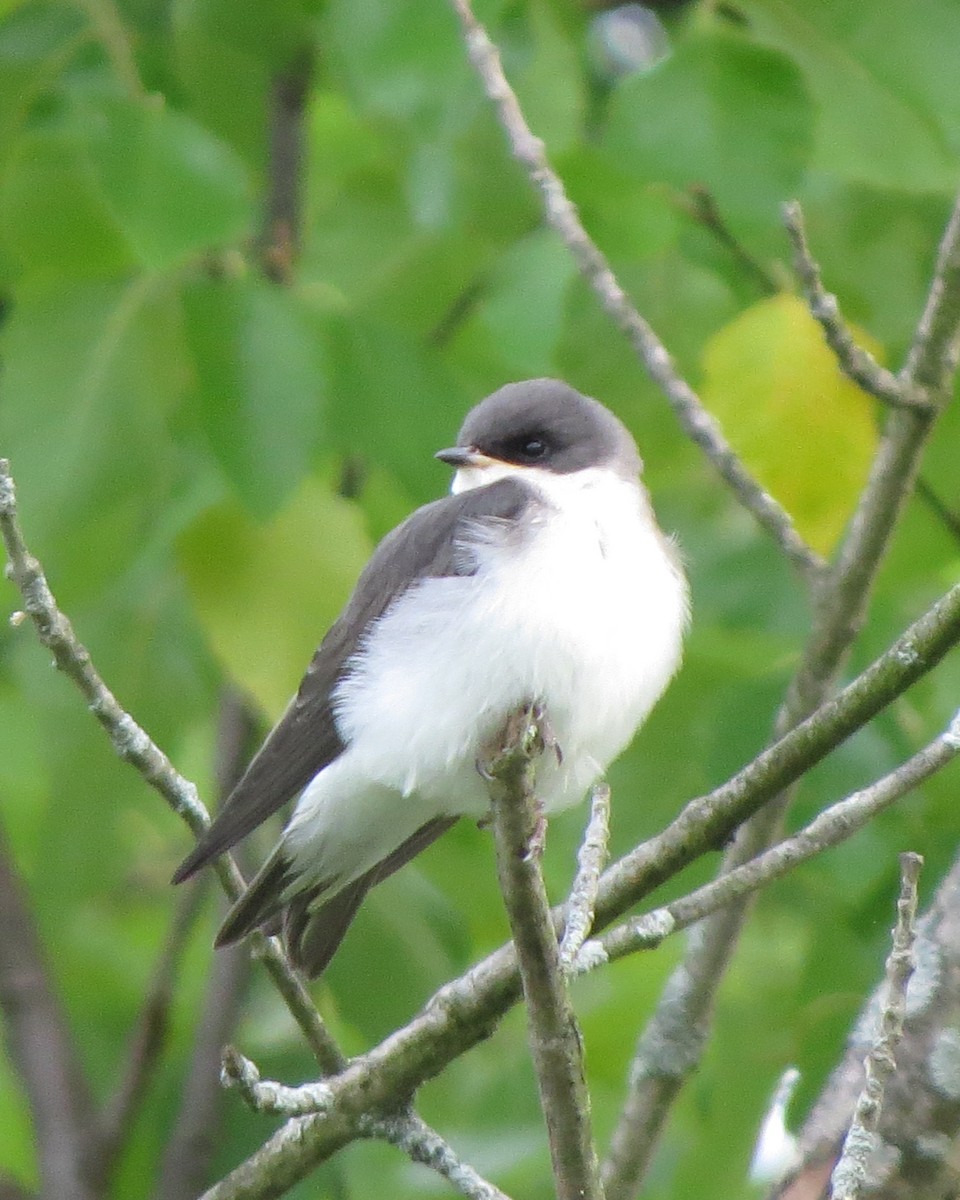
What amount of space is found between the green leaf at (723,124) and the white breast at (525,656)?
508 millimetres

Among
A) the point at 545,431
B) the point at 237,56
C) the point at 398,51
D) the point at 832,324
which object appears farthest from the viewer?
the point at 237,56

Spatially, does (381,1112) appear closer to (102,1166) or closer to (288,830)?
(288,830)

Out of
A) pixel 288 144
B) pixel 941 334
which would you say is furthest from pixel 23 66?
pixel 941 334

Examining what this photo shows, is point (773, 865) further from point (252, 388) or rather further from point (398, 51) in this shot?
point (398, 51)

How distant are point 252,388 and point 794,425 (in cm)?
83

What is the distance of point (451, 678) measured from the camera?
2.83 m

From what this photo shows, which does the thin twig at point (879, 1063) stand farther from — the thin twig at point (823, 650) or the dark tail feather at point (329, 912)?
the dark tail feather at point (329, 912)

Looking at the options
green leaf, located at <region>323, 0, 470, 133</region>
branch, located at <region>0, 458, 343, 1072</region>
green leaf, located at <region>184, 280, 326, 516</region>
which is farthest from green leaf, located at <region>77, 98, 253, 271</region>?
branch, located at <region>0, 458, 343, 1072</region>

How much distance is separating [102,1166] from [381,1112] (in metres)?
1.53

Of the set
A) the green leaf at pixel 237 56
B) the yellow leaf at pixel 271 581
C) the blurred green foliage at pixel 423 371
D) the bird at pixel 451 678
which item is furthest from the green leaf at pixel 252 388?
the green leaf at pixel 237 56

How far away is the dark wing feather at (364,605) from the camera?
2939mm

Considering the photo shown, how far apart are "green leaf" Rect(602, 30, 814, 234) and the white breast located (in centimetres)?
51

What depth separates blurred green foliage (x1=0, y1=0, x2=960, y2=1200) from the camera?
3004 mm

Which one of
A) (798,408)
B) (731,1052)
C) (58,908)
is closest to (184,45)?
(798,408)
